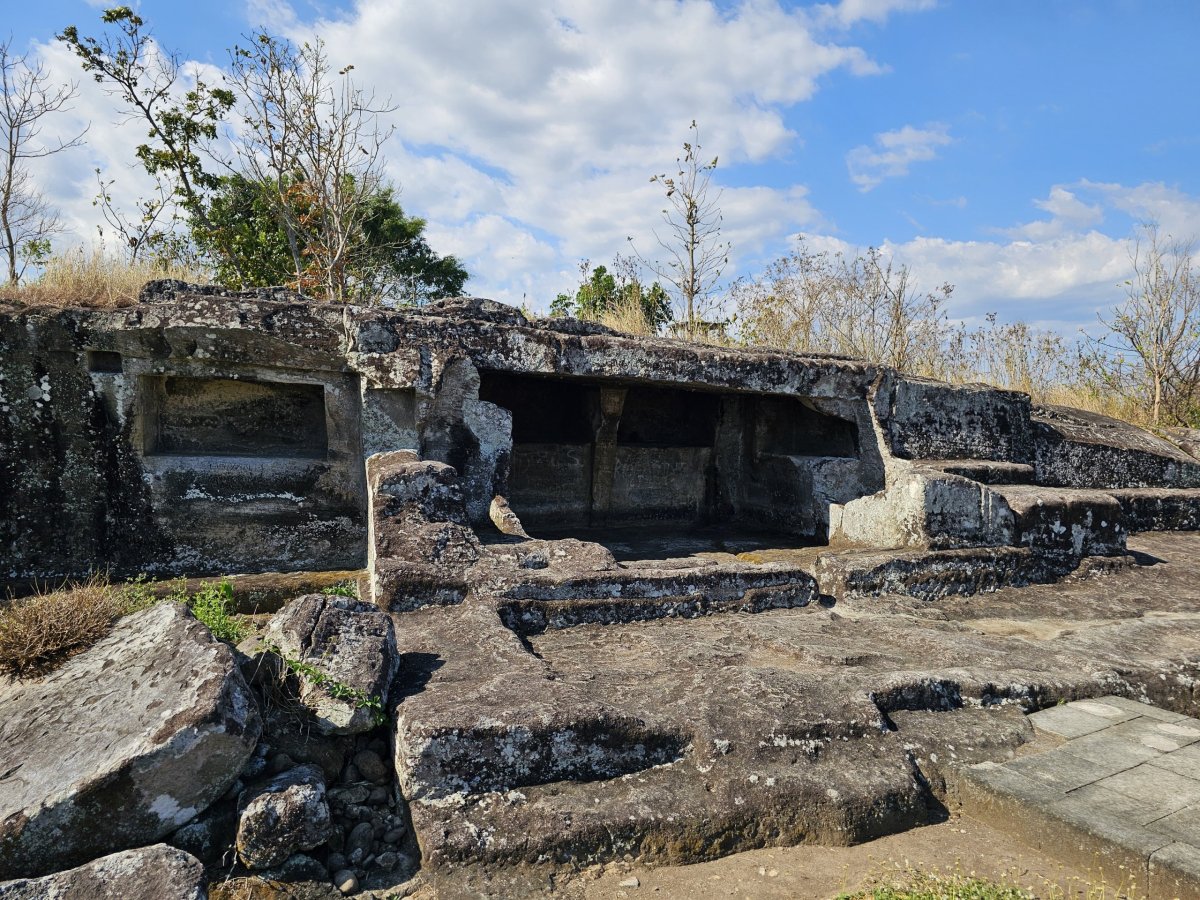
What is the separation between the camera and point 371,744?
264cm

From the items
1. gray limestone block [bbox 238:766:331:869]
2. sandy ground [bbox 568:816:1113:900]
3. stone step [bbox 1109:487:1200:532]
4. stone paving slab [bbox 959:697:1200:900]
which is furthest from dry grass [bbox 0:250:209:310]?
stone step [bbox 1109:487:1200:532]

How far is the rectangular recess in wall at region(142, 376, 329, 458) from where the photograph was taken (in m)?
5.14

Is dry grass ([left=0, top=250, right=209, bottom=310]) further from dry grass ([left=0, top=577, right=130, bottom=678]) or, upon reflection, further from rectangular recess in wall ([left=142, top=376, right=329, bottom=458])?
dry grass ([left=0, top=577, right=130, bottom=678])

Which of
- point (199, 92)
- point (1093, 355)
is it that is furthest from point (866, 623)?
point (199, 92)

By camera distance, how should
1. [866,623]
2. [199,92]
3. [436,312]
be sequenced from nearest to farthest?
[866,623], [436,312], [199,92]

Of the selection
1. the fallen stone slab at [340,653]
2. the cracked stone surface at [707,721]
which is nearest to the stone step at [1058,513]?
the cracked stone surface at [707,721]

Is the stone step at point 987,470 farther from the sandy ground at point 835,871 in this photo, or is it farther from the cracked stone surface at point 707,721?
the sandy ground at point 835,871

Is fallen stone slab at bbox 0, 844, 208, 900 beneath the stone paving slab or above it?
above

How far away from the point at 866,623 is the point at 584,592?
1.62 metres

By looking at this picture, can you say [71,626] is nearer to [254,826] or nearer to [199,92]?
[254,826]

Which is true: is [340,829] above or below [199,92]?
below

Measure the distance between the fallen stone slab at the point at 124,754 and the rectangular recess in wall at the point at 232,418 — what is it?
9.03ft

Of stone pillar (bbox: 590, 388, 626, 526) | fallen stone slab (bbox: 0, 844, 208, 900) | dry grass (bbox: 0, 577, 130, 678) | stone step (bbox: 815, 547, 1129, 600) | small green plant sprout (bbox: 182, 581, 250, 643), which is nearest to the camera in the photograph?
fallen stone slab (bbox: 0, 844, 208, 900)

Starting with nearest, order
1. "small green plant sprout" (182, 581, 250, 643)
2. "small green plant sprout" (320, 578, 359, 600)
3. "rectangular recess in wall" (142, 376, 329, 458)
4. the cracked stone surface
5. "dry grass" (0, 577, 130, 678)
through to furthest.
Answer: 1. the cracked stone surface
2. "dry grass" (0, 577, 130, 678)
3. "small green plant sprout" (182, 581, 250, 643)
4. "small green plant sprout" (320, 578, 359, 600)
5. "rectangular recess in wall" (142, 376, 329, 458)
